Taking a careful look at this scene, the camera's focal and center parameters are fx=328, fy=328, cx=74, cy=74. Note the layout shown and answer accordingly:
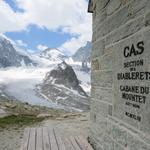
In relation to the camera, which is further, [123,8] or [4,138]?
[4,138]

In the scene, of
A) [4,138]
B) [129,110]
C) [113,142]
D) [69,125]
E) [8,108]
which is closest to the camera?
[129,110]

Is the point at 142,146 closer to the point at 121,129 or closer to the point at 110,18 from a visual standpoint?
the point at 121,129

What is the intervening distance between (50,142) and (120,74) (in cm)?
259

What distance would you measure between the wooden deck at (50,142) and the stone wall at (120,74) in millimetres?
307

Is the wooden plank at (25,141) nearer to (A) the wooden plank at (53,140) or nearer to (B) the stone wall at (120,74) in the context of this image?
(A) the wooden plank at (53,140)

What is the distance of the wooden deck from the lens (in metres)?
6.11

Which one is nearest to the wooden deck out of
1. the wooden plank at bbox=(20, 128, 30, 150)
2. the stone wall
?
the wooden plank at bbox=(20, 128, 30, 150)

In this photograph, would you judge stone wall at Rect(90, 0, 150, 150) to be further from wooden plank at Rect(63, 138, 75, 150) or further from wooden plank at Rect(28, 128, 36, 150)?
wooden plank at Rect(28, 128, 36, 150)

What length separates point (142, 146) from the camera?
377 centimetres

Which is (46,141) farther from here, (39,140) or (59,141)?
(59,141)

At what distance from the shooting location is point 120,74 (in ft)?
15.2

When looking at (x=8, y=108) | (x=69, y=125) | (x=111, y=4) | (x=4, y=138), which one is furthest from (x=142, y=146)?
(x=8, y=108)

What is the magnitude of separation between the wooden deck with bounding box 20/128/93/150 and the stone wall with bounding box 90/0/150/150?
307mm

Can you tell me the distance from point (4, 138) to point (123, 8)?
8.44m
